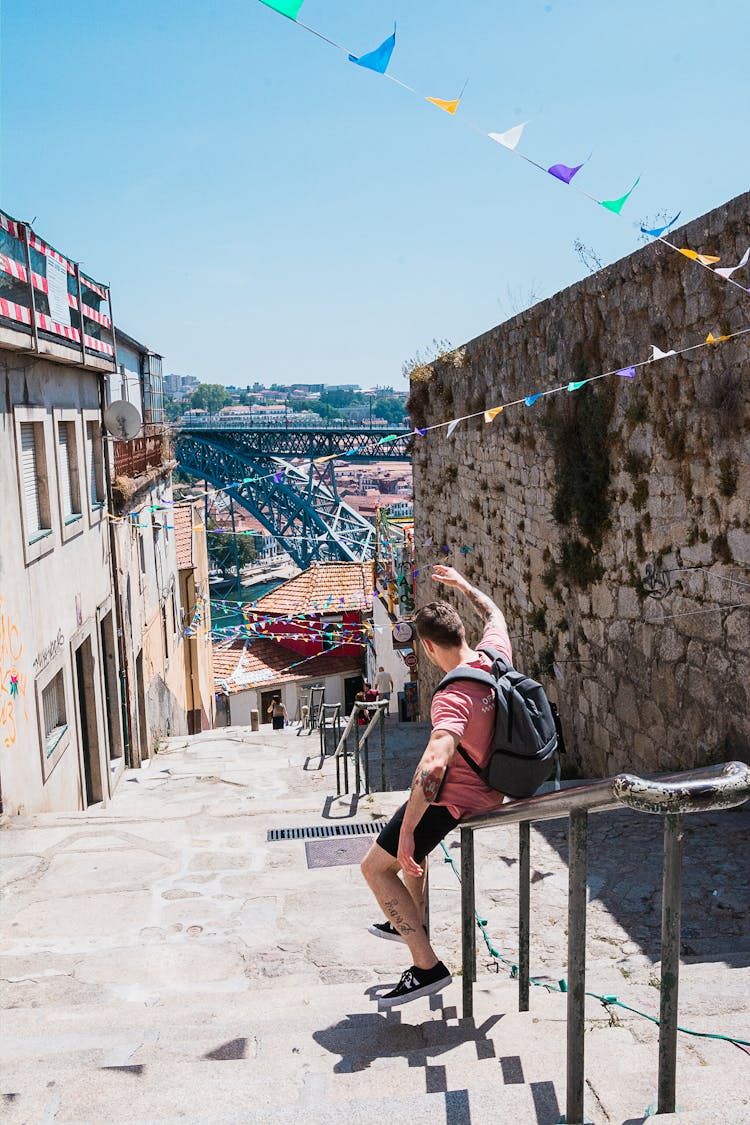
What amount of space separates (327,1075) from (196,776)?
8.13m

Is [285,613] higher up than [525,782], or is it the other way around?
[525,782]

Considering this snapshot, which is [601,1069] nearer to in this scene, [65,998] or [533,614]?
[65,998]

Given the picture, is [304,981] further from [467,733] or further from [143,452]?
[143,452]

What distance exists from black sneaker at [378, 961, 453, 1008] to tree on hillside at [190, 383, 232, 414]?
132 metres

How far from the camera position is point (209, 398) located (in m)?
147

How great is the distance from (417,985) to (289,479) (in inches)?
1668

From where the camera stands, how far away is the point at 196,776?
10398 mm

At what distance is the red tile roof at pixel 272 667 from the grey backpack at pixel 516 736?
76.3 ft

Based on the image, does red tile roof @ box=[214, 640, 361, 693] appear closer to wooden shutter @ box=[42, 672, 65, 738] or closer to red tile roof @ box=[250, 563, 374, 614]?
red tile roof @ box=[250, 563, 374, 614]

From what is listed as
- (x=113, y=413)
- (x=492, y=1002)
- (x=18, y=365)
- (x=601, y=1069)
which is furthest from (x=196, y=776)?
(x=601, y=1069)

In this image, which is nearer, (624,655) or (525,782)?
(525,782)

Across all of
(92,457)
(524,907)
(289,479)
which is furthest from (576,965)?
(289,479)

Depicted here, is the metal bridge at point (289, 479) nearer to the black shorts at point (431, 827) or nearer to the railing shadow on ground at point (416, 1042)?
the black shorts at point (431, 827)

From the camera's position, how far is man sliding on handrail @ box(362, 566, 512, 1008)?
9.52 feet
